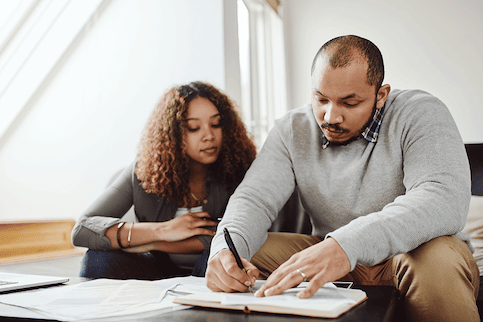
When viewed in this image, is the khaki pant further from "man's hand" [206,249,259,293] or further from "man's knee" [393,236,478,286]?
"man's hand" [206,249,259,293]

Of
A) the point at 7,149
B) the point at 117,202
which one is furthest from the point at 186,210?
the point at 7,149

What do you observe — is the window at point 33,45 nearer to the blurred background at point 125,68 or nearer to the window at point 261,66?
the blurred background at point 125,68

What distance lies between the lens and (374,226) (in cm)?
84

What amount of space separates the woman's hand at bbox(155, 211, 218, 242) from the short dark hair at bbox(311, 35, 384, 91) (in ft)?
2.12

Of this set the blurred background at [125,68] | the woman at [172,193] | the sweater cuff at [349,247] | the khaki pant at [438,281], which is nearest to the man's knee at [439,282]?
the khaki pant at [438,281]

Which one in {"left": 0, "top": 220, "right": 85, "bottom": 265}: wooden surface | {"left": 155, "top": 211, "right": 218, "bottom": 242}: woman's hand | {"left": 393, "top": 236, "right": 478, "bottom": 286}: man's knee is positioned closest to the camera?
{"left": 393, "top": 236, "right": 478, "bottom": 286}: man's knee

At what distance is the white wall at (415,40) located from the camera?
123 inches

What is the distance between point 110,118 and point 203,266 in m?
1.66

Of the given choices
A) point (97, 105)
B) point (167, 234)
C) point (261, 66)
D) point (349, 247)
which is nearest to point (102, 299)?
point (349, 247)

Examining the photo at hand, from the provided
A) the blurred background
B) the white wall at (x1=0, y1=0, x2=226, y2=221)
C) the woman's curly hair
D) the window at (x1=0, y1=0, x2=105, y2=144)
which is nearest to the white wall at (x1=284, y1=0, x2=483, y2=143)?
the blurred background

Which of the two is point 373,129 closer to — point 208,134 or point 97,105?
point 208,134

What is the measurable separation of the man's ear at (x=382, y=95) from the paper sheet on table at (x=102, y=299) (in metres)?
0.69

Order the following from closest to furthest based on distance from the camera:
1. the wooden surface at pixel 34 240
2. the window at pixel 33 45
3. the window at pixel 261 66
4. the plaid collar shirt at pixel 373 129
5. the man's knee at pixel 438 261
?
the man's knee at pixel 438 261 → the plaid collar shirt at pixel 373 129 → the wooden surface at pixel 34 240 → the window at pixel 33 45 → the window at pixel 261 66

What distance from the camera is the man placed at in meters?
0.80
